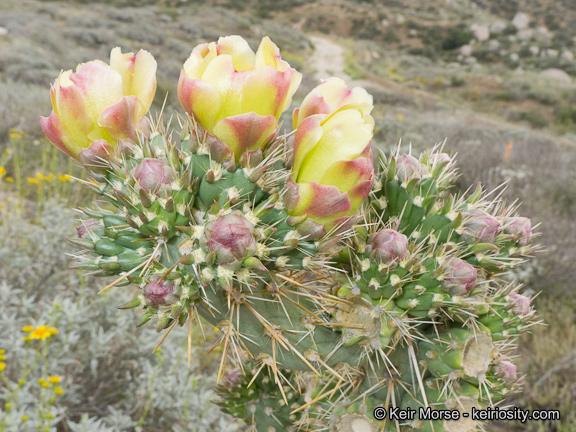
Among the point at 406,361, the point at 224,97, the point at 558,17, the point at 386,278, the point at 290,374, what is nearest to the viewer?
the point at 224,97

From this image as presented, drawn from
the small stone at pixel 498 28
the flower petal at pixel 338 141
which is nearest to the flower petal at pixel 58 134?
the flower petal at pixel 338 141

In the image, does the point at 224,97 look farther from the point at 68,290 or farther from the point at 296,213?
the point at 68,290

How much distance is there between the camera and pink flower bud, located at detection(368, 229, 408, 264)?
2.93 ft

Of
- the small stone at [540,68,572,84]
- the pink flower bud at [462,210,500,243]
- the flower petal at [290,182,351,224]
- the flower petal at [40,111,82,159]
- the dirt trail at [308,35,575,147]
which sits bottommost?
the small stone at [540,68,572,84]

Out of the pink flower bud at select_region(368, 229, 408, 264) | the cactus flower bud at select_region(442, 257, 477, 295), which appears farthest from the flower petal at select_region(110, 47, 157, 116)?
the cactus flower bud at select_region(442, 257, 477, 295)

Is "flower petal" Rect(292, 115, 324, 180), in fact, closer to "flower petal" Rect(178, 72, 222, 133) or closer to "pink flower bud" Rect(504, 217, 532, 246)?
"flower petal" Rect(178, 72, 222, 133)

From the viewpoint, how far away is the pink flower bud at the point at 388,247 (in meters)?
0.89

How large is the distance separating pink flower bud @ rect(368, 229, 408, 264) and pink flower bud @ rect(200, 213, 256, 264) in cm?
32

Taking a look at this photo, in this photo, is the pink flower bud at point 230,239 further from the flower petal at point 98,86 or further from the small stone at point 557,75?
the small stone at point 557,75

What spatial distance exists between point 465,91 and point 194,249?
881 inches

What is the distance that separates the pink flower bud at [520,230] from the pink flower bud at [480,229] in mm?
93

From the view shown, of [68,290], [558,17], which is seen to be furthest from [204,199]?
[558,17]

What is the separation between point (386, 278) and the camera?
3.02 ft

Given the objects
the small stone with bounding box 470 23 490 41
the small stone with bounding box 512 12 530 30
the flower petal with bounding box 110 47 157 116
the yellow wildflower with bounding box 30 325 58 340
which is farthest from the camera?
the small stone with bounding box 512 12 530 30
